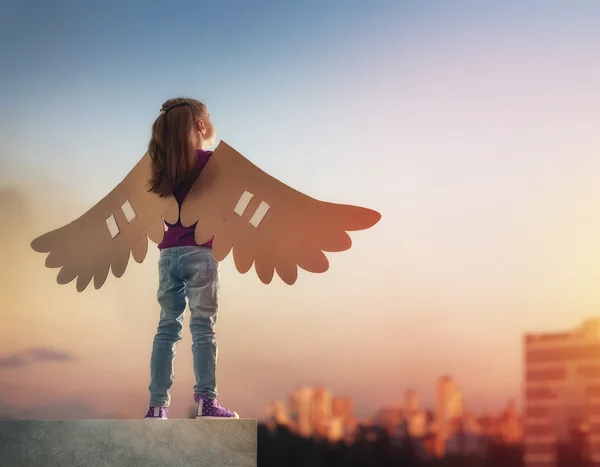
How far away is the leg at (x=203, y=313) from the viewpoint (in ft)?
12.2

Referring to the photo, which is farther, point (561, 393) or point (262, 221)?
point (561, 393)

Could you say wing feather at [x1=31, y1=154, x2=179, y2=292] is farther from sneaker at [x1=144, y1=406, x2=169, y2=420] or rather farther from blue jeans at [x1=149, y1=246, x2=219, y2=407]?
sneaker at [x1=144, y1=406, x2=169, y2=420]

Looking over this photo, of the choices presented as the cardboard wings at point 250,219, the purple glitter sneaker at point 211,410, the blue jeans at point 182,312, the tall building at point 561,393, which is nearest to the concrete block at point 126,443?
the purple glitter sneaker at point 211,410

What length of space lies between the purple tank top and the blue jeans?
28mm

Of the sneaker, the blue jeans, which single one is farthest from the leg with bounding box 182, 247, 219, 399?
the sneaker

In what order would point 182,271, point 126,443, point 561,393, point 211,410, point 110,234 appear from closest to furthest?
1. point 126,443
2. point 211,410
3. point 182,271
4. point 110,234
5. point 561,393

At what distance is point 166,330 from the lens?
384 cm

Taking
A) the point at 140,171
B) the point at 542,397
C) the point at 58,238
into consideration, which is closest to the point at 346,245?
the point at 140,171

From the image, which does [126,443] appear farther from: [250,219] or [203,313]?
[250,219]

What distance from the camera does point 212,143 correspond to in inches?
158

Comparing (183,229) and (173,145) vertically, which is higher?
(173,145)

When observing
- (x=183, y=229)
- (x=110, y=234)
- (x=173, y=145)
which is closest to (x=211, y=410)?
(x=183, y=229)

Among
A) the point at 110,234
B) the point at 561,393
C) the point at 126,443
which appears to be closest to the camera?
the point at 126,443

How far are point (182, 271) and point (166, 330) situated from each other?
0.28 metres
